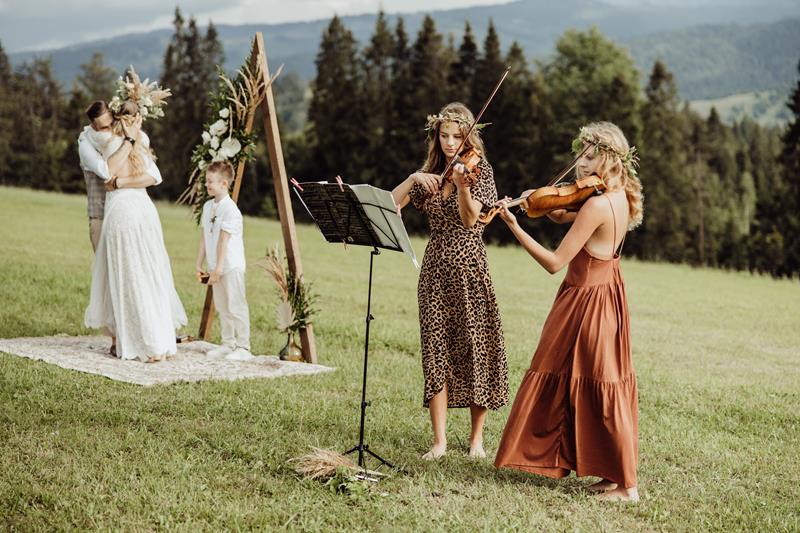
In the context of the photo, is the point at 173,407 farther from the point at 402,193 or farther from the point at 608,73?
the point at 608,73

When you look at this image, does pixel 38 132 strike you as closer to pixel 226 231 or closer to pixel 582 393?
pixel 226 231

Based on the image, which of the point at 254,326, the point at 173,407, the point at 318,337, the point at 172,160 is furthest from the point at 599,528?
the point at 172,160

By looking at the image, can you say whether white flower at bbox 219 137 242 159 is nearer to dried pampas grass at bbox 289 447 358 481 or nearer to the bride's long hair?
the bride's long hair

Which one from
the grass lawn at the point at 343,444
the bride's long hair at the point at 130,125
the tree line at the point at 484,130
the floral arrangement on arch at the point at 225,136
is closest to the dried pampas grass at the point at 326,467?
the grass lawn at the point at 343,444

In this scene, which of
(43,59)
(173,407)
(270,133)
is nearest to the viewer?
(173,407)

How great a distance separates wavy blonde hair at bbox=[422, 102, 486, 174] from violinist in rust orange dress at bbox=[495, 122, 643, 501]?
86 centimetres

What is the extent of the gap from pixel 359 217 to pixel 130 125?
5172 millimetres

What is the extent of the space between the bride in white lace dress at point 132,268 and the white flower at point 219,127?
1.01 metres

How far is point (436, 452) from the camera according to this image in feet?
24.5

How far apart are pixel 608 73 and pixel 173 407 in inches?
2225

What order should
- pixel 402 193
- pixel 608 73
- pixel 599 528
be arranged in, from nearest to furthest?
pixel 599 528
pixel 402 193
pixel 608 73

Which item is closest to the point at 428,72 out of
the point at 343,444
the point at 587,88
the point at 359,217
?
the point at 587,88

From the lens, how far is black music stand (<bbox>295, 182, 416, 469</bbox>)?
21.0 ft

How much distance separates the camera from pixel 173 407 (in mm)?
8523
